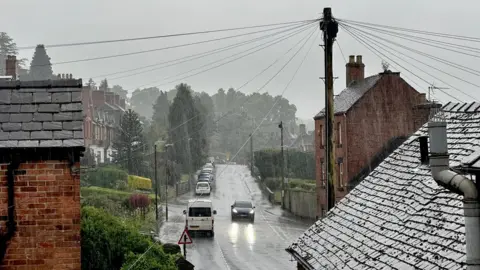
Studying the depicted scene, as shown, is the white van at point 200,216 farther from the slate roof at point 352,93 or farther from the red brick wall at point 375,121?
the slate roof at point 352,93

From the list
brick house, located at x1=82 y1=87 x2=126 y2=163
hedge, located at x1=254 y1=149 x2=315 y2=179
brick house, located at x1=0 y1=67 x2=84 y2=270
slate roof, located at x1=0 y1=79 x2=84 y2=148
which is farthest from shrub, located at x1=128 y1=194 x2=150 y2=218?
brick house, located at x1=0 y1=67 x2=84 y2=270

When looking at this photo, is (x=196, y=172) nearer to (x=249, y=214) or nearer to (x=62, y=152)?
(x=249, y=214)

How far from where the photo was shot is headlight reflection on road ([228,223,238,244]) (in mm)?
35397

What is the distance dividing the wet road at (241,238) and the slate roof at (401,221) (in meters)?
13.4

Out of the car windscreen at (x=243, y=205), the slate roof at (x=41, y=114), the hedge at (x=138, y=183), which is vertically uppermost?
the slate roof at (x=41, y=114)

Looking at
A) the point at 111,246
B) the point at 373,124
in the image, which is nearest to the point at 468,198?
the point at 111,246

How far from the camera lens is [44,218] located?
8273 millimetres

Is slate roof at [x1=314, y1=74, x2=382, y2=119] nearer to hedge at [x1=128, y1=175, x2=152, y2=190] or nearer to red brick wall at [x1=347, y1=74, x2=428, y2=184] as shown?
red brick wall at [x1=347, y1=74, x2=428, y2=184]

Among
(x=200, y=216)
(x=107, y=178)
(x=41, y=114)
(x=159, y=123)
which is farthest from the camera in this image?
(x=159, y=123)

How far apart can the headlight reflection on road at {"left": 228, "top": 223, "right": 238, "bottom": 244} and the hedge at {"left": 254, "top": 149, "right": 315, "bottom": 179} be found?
89.9 ft

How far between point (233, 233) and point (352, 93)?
11690 millimetres

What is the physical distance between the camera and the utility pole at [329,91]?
1525cm

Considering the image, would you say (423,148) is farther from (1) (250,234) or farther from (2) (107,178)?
(2) (107,178)

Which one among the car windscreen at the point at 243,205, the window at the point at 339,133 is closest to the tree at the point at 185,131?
the car windscreen at the point at 243,205
